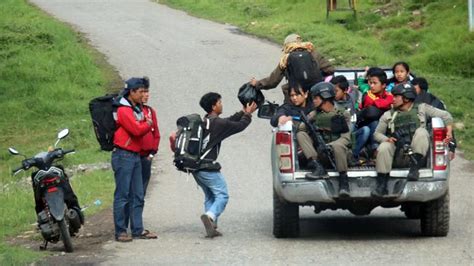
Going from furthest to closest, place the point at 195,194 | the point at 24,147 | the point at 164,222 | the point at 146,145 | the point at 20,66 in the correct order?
1. the point at 20,66
2. the point at 24,147
3. the point at 195,194
4. the point at 164,222
5. the point at 146,145

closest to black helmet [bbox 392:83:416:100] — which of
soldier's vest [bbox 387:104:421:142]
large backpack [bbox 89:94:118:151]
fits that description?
soldier's vest [bbox 387:104:421:142]

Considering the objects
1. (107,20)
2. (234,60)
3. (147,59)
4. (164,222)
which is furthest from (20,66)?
(164,222)

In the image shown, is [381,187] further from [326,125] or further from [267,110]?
[267,110]

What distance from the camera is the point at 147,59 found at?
94.2 feet

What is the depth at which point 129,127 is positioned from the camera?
12328 mm

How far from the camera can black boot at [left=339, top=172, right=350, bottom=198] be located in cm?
1173

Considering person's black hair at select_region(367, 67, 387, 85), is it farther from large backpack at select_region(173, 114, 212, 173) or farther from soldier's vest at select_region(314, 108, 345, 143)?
large backpack at select_region(173, 114, 212, 173)

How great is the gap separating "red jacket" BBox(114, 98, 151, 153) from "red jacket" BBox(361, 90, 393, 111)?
244 centimetres

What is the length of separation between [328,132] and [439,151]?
1.13 meters

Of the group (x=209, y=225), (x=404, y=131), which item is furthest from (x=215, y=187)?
(x=404, y=131)

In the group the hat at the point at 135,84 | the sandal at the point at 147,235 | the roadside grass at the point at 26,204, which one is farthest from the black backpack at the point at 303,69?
the roadside grass at the point at 26,204

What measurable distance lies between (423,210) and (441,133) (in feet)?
3.09

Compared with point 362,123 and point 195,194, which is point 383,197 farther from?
point 195,194

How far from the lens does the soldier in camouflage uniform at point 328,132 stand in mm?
11750
